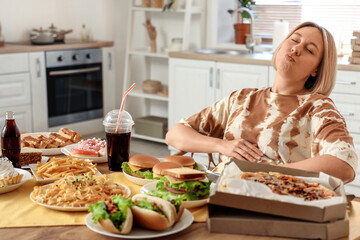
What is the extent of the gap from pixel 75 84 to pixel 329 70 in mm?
3428

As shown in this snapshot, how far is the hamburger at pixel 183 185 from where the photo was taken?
→ 151cm

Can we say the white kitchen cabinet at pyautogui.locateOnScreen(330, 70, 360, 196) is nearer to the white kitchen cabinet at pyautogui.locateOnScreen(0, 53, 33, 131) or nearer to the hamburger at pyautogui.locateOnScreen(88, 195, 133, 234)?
the white kitchen cabinet at pyautogui.locateOnScreen(0, 53, 33, 131)

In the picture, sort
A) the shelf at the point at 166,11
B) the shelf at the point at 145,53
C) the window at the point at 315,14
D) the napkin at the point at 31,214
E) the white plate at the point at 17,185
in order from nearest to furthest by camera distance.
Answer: the napkin at the point at 31,214 < the white plate at the point at 17,185 < the window at the point at 315,14 < the shelf at the point at 166,11 < the shelf at the point at 145,53

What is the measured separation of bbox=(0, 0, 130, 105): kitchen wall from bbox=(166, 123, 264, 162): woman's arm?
3347mm

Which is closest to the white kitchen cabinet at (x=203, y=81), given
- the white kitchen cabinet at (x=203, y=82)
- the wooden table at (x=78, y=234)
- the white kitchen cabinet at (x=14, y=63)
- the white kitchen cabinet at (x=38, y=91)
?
the white kitchen cabinet at (x=203, y=82)

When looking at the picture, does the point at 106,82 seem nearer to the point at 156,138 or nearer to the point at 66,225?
the point at 156,138

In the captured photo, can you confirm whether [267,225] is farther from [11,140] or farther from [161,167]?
[11,140]

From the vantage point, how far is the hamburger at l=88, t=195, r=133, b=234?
130cm

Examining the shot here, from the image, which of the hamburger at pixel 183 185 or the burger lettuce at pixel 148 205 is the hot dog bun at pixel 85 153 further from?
the burger lettuce at pixel 148 205

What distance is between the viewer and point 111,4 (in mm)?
5723

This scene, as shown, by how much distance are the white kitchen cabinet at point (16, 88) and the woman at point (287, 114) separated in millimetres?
2719

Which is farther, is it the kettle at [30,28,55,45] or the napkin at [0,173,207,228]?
the kettle at [30,28,55,45]

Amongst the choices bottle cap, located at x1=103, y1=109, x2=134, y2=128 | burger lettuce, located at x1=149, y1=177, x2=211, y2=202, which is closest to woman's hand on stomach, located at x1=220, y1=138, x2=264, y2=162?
bottle cap, located at x1=103, y1=109, x2=134, y2=128

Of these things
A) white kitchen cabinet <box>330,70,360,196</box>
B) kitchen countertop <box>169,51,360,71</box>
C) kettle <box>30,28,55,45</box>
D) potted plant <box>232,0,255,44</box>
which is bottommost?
white kitchen cabinet <box>330,70,360,196</box>
